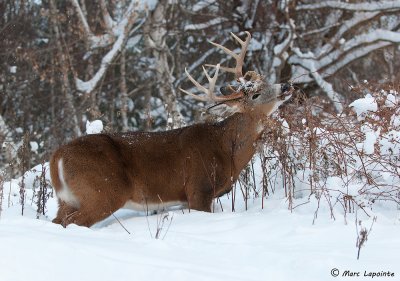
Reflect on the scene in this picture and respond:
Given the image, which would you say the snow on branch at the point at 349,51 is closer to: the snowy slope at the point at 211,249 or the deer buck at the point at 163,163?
the deer buck at the point at 163,163

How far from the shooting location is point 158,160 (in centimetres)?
666

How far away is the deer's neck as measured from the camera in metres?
6.96

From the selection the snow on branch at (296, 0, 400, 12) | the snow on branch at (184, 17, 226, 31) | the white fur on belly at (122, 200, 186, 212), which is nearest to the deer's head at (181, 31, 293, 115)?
the white fur on belly at (122, 200, 186, 212)

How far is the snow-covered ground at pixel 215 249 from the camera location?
12.2ft

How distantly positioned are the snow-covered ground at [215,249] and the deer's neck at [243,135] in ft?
3.94

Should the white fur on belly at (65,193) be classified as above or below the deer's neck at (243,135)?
below

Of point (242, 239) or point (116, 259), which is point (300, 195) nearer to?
point (242, 239)

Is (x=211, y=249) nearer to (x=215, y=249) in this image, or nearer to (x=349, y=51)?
(x=215, y=249)

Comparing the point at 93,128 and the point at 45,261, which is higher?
the point at 93,128

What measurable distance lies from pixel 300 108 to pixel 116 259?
366 cm

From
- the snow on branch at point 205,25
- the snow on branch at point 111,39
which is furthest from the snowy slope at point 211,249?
the snow on branch at point 205,25

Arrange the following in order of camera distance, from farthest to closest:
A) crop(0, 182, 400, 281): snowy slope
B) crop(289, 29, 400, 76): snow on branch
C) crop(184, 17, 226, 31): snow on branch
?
1. crop(184, 17, 226, 31): snow on branch
2. crop(289, 29, 400, 76): snow on branch
3. crop(0, 182, 400, 281): snowy slope

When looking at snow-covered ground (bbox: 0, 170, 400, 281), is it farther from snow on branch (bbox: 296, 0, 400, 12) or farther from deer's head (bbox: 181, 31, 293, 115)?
snow on branch (bbox: 296, 0, 400, 12)

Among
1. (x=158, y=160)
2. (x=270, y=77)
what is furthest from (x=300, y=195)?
(x=270, y=77)
